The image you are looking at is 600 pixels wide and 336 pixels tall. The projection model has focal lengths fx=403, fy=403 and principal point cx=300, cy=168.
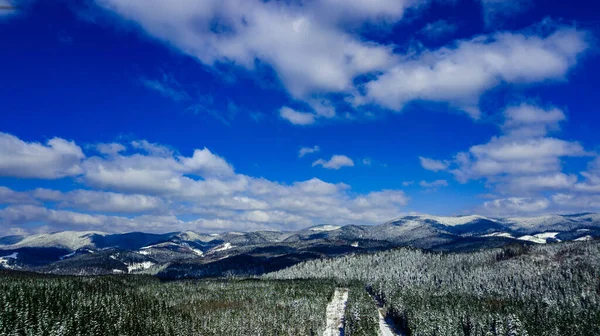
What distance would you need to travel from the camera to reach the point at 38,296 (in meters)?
167

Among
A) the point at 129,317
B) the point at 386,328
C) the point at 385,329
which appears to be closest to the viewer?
the point at 129,317

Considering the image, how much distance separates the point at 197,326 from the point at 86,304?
1943 inches

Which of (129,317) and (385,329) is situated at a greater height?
(129,317)

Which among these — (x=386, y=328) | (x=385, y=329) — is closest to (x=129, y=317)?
(x=385, y=329)

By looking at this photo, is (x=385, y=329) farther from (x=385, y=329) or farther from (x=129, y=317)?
(x=129, y=317)

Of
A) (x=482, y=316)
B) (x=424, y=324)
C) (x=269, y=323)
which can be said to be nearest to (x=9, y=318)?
(x=269, y=323)

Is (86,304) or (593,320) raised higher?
(86,304)

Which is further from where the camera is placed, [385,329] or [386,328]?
[386,328]

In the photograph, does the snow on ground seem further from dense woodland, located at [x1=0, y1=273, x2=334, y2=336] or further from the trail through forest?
dense woodland, located at [x1=0, y1=273, x2=334, y2=336]

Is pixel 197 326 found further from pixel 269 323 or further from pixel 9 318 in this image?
pixel 9 318

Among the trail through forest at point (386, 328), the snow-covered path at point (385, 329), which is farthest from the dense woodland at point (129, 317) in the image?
the trail through forest at point (386, 328)

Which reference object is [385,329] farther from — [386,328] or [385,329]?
[386,328]

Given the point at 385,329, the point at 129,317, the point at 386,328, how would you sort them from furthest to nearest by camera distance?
the point at 386,328
the point at 385,329
the point at 129,317

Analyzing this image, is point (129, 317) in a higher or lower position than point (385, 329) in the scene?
higher
